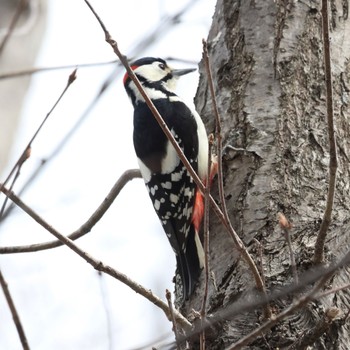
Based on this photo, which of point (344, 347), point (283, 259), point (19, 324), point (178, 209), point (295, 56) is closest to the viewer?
point (19, 324)

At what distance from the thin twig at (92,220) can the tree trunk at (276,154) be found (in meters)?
0.45

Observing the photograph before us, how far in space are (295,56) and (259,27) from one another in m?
0.28

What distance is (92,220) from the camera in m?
3.20

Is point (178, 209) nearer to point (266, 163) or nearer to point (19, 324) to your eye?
point (266, 163)

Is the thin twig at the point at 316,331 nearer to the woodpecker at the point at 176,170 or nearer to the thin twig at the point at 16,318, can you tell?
the woodpecker at the point at 176,170

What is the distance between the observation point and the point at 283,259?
8.75 feet

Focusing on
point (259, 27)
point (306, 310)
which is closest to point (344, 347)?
point (306, 310)

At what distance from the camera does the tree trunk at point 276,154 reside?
2.54 meters

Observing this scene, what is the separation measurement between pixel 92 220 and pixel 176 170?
841mm

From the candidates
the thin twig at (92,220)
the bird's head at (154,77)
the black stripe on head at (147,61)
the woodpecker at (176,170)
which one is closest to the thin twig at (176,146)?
the thin twig at (92,220)

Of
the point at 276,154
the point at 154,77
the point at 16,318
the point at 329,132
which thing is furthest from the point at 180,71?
the point at 16,318

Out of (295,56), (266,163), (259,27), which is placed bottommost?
(266,163)

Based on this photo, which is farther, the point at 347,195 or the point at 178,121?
the point at 178,121

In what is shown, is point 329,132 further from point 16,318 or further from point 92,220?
point 92,220
